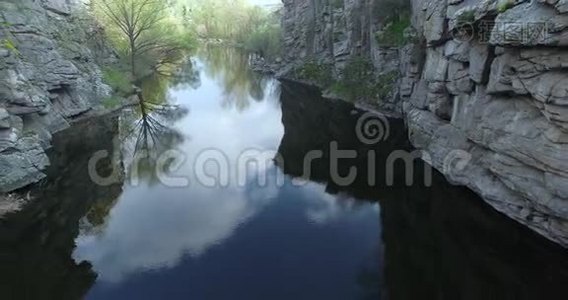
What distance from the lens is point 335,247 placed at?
22.6 metres

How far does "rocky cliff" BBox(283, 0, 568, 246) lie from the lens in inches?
789

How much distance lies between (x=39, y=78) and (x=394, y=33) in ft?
103

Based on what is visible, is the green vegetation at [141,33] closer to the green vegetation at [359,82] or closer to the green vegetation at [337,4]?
the green vegetation at [337,4]

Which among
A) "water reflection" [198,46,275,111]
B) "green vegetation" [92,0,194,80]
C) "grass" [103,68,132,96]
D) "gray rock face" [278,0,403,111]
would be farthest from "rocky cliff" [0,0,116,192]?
"gray rock face" [278,0,403,111]

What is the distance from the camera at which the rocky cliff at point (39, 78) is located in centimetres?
2816

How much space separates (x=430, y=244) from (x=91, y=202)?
1852 centimetres

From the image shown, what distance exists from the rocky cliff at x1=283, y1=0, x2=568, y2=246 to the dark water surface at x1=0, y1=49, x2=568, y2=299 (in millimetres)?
1461

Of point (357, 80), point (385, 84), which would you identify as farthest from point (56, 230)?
point (357, 80)

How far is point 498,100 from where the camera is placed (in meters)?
24.9

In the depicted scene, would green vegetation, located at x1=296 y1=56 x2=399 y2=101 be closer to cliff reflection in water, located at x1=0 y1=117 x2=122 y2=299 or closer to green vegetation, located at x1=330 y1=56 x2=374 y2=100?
green vegetation, located at x1=330 y1=56 x2=374 y2=100

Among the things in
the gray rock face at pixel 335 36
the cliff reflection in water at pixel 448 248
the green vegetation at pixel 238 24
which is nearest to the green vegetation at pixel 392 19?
the gray rock face at pixel 335 36
